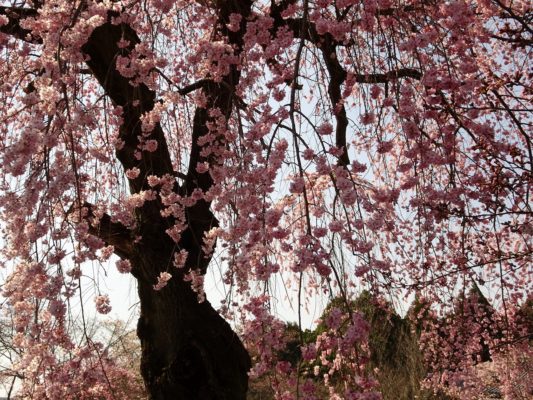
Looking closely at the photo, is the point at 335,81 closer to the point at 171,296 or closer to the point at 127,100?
the point at 127,100

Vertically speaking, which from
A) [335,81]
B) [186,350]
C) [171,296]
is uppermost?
[335,81]

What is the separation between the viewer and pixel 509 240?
5.96 meters

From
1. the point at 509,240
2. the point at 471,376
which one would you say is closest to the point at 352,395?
the point at 509,240

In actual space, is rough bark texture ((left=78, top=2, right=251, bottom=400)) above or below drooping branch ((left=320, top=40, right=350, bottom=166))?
below

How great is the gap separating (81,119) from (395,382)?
6810 millimetres

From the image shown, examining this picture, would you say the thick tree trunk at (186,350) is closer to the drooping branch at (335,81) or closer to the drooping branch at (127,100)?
the drooping branch at (127,100)

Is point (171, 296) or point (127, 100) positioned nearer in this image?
point (171, 296)

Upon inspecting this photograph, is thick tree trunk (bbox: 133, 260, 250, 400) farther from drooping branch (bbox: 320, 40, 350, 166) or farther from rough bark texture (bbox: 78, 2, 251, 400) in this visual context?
drooping branch (bbox: 320, 40, 350, 166)

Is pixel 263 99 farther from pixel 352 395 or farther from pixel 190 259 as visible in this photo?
pixel 190 259

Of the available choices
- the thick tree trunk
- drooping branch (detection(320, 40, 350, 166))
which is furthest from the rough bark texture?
drooping branch (detection(320, 40, 350, 166))

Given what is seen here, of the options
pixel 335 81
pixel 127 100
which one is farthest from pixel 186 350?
pixel 335 81

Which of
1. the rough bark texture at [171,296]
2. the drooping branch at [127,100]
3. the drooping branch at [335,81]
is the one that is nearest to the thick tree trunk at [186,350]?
the rough bark texture at [171,296]

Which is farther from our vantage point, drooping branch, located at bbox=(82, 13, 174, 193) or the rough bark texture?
drooping branch, located at bbox=(82, 13, 174, 193)

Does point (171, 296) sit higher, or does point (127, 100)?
point (127, 100)
